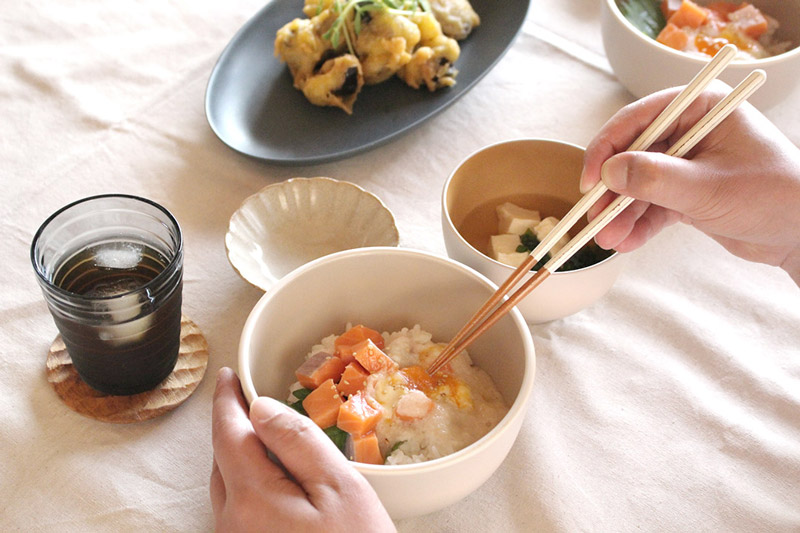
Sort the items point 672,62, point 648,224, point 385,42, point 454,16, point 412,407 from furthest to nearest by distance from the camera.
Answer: point 454,16
point 385,42
point 672,62
point 648,224
point 412,407

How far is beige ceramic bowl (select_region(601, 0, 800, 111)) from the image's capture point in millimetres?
1306

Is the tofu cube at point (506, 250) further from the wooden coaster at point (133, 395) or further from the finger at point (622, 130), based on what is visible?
the wooden coaster at point (133, 395)

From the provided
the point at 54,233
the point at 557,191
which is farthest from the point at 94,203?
the point at 557,191

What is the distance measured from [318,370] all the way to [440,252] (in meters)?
0.41

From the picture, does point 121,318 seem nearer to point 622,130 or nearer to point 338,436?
point 338,436

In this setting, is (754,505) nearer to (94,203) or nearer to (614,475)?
(614,475)

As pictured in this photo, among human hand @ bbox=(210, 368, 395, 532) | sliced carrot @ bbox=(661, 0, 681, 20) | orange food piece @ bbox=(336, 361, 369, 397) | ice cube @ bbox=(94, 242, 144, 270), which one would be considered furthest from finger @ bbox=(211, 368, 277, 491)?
sliced carrot @ bbox=(661, 0, 681, 20)

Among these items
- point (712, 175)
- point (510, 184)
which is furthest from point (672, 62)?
point (712, 175)

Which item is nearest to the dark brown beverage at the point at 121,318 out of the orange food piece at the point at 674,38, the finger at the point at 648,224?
the finger at the point at 648,224

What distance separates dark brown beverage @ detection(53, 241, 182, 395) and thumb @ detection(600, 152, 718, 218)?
0.55 meters

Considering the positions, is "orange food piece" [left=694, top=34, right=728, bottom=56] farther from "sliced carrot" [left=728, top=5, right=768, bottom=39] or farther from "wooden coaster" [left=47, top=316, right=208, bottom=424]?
"wooden coaster" [left=47, top=316, right=208, bottom=424]

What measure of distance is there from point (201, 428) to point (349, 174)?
0.57m

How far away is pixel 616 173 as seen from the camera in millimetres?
873

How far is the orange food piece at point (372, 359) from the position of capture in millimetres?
925
